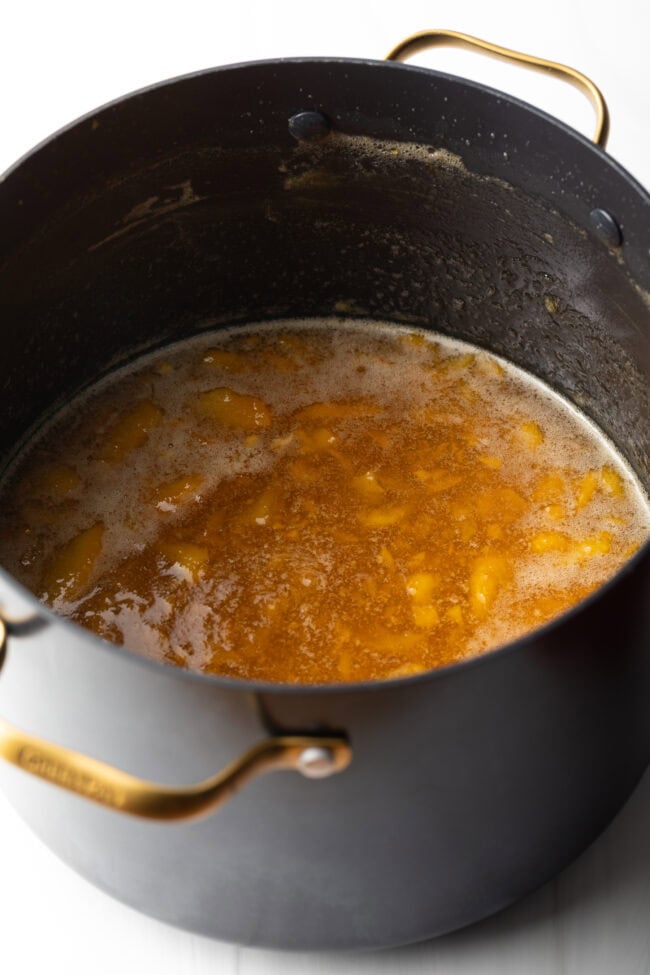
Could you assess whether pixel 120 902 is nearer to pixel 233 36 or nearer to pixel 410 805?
pixel 410 805

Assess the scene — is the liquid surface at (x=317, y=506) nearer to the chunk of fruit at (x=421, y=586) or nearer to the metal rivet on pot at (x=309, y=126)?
the chunk of fruit at (x=421, y=586)

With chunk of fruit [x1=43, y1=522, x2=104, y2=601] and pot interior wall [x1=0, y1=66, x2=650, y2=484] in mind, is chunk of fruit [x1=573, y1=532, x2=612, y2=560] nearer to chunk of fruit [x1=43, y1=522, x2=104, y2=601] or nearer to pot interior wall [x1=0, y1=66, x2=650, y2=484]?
pot interior wall [x1=0, y1=66, x2=650, y2=484]

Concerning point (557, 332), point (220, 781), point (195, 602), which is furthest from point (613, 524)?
point (220, 781)

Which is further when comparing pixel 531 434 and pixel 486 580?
pixel 531 434

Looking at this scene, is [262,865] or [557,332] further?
[557,332]

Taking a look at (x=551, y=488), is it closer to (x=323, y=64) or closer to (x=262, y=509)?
(x=262, y=509)

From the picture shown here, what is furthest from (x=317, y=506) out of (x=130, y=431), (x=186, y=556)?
(x=130, y=431)
